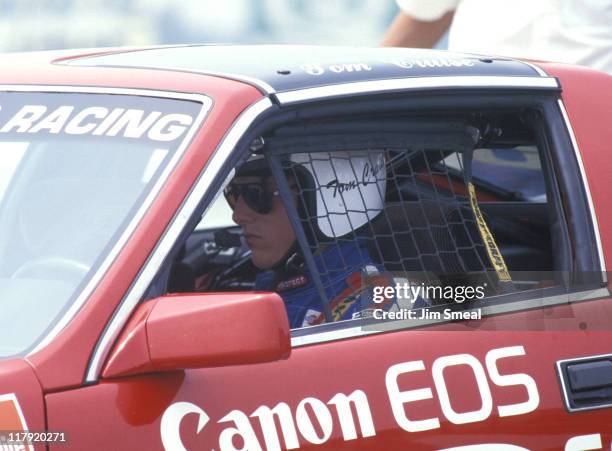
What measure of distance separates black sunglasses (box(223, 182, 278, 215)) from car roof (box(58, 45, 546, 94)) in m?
0.28

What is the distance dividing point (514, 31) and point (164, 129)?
2140 millimetres

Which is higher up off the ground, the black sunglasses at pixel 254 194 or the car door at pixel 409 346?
the black sunglasses at pixel 254 194

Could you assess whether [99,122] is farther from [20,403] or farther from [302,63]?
[20,403]

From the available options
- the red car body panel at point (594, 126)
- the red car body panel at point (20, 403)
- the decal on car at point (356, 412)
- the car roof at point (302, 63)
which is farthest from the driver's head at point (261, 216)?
the red car body panel at point (20, 403)

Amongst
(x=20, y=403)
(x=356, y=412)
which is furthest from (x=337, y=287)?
(x=20, y=403)

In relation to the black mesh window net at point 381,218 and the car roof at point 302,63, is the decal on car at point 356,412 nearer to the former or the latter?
the black mesh window net at point 381,218

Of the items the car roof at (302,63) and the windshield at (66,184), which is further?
the car roof at (302,63)

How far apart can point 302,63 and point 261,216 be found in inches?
16.0

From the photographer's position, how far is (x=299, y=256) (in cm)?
271

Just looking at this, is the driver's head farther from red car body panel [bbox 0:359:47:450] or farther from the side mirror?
red car body panel [bbox 0:359:47:450]

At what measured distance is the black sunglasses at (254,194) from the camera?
269cm

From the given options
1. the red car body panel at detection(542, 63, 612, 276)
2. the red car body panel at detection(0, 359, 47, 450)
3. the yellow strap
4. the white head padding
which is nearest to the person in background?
the red car body panel at detection(542, 63, 612, 276)

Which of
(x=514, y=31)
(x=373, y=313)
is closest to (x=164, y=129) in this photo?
(x=373, y=313)

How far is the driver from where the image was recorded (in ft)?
8.47
